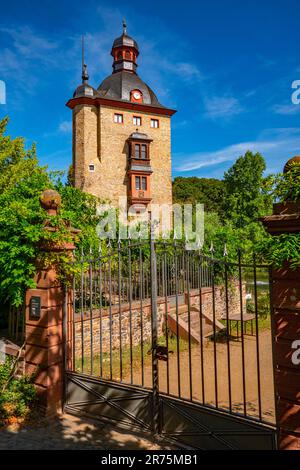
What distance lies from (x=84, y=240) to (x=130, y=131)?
75.8 ft

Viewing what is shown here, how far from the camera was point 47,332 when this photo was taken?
540 centimetres

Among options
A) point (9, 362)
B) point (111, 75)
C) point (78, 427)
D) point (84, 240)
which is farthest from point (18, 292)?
point (111, 75)

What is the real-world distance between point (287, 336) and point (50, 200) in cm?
405

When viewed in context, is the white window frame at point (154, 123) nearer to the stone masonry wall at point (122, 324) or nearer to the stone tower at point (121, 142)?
the stone tower at point (121, 142)

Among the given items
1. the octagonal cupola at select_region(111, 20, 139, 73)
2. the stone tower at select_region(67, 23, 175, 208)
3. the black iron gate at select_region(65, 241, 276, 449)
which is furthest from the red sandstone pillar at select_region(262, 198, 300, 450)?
the octagonal cupola at select_region(111, 20, 139, 73)

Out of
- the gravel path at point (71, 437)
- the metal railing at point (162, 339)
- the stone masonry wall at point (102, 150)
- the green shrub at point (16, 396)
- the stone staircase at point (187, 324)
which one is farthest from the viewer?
the stone masonry wall at point (102, 150)

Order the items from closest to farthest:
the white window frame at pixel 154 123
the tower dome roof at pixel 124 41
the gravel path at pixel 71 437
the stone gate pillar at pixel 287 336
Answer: the stone gate pillar at pixel 287 336, the gravel path at pixel 71 437, the white window frame at pixel 154 123, the tower dome roof at pixel 124 41

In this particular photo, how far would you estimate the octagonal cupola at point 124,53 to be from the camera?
1371 inches

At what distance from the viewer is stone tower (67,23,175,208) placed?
29.1 meters

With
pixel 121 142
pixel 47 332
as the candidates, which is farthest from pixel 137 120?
pixel 47 332

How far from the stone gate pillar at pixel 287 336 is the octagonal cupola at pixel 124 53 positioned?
35.5m

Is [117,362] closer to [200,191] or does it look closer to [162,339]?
[162,339]

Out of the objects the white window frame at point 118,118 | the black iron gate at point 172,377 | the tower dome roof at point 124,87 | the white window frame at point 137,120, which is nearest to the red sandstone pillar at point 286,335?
the black iron gate at point 172,377
